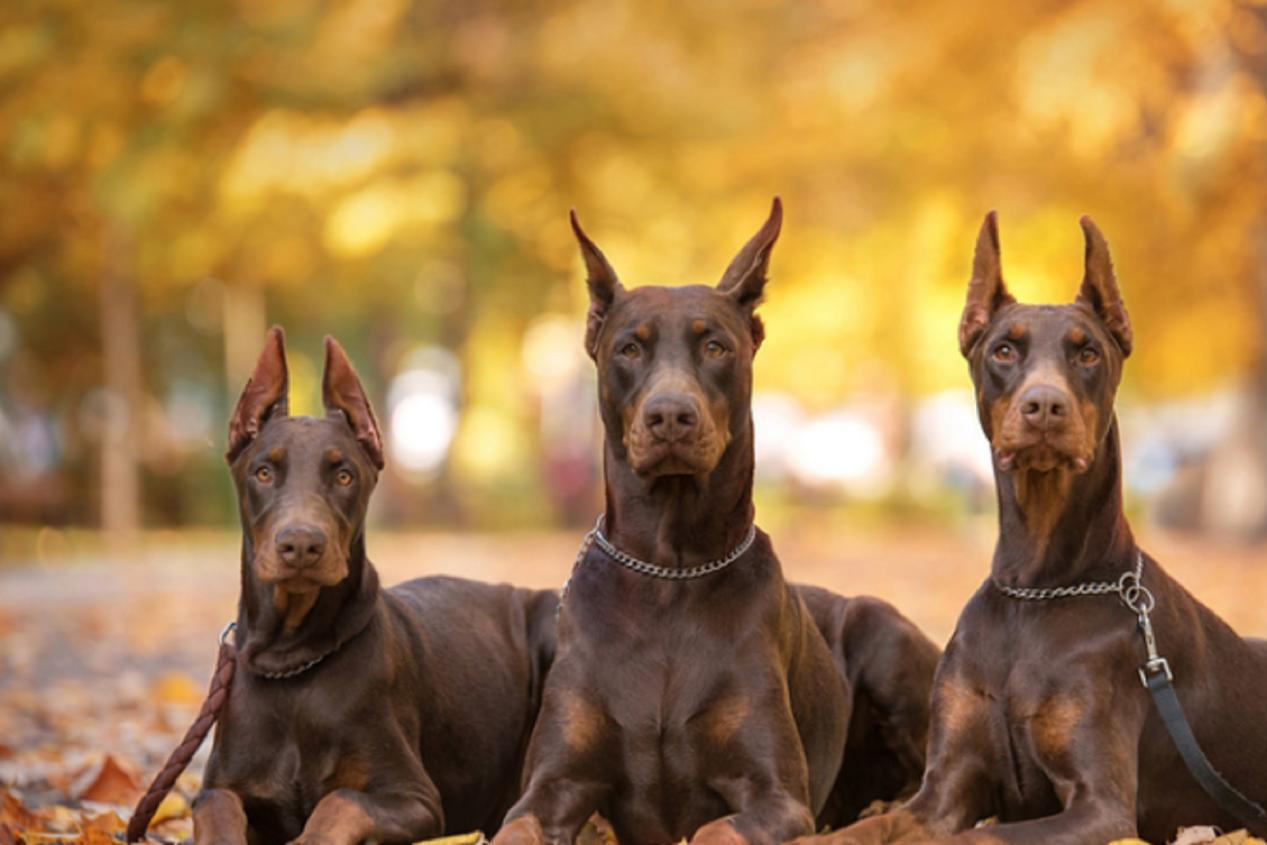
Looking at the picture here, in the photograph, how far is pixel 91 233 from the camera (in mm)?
26234

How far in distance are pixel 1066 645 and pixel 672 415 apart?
1394 millimetres

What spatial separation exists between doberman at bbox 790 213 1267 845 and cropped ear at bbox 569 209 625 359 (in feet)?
3.87

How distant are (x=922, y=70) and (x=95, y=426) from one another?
1641 centimetres

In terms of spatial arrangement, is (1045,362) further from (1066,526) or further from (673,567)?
(673,567)

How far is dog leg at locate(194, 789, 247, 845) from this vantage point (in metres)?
5.61

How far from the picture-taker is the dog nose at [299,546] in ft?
18.7

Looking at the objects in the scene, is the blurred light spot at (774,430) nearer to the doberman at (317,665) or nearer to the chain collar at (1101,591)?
the doberman at (317,665)

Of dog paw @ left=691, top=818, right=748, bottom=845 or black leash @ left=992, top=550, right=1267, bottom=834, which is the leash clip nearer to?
black leash @ left=992, top=550, right=1267, bottom=834

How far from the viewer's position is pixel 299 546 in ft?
18.7

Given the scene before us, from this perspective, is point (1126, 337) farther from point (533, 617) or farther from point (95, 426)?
point (95, 426)

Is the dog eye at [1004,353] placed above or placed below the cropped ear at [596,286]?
below

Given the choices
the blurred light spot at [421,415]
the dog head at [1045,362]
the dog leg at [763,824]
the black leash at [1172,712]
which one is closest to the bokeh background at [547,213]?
the blurred light spot at [421,415]

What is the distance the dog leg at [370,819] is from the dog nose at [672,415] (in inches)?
57.9

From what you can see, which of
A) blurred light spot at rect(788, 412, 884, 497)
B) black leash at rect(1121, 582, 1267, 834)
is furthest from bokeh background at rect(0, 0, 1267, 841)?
blurred light spot at rect(788, 412, 884, 497)
